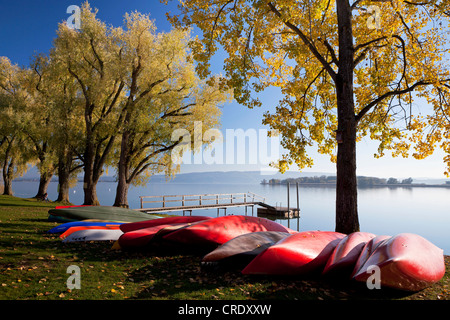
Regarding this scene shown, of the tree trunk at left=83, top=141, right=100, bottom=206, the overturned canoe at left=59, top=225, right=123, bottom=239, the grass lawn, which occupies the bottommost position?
the grass lawn

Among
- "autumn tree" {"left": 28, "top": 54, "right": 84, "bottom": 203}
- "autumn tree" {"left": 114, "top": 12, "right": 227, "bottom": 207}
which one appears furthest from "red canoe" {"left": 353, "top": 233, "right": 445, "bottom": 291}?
"autumn tree" {"left": 28, "top": 54, "right": 84, "bottom": 203}

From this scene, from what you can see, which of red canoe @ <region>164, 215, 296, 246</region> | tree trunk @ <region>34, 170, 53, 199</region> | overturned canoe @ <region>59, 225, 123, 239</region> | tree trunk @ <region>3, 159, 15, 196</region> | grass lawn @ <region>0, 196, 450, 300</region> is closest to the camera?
grass lawn @ <region>0, 196, 450, 300</region>

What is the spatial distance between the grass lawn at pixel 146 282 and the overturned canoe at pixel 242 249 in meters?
0.24

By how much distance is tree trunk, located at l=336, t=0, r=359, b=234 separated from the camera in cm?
809

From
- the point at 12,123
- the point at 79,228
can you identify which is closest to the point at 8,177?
the point at 12,123

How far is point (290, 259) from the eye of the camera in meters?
5.20

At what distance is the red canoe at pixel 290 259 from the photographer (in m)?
5.16

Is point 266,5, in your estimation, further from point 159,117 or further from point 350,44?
point 159,117

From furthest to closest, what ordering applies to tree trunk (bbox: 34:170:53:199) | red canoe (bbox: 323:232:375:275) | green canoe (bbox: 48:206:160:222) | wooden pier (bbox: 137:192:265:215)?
1. tree trunk (bbox: 34:170:53:199)
2. wooden pier (bbox: 137:192:265:215)
3. green canoe (bbox: 48:206:160:222)
4. red canoe (bbox: 323:232:375:275)

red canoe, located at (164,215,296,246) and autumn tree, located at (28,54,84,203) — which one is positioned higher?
autumn tree, located at (28,54,84,203)

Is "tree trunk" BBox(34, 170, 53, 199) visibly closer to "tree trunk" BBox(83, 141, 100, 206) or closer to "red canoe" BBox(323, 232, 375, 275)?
"tree trunk" BBox(83, 141, 100, 206)

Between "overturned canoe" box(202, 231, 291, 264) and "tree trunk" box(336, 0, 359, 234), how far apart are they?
275 centimetres

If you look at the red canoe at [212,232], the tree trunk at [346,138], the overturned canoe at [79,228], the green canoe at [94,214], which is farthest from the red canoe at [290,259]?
the green canoe at [94,214]
